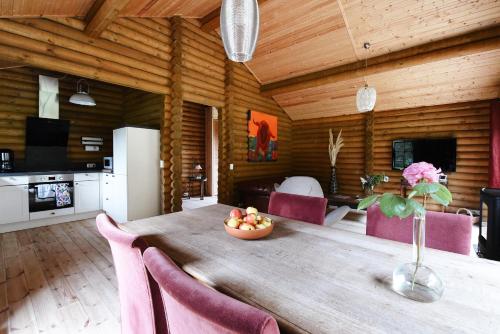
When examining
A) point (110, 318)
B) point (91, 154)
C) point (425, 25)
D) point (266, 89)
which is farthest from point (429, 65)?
point (91, 154)

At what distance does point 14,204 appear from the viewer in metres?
3.78

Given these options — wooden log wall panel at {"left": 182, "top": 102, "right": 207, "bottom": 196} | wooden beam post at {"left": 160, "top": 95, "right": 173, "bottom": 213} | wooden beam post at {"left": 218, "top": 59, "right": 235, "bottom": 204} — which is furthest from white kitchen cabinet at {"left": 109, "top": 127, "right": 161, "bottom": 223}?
wooden log wall panel at {"left": 182, "top": 102, "right": 207, "bottom": 196}

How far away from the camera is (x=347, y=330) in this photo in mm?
667

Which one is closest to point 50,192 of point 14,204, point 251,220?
point 14,204

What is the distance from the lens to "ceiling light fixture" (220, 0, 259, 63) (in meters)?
1.43

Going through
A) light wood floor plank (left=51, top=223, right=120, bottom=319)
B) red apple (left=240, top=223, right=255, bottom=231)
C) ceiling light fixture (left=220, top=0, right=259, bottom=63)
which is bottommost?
light wood floor plank (left=51, top=223, right=120, bottom=319)

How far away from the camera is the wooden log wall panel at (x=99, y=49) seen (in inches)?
113

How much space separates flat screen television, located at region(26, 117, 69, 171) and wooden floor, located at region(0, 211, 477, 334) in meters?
1.75

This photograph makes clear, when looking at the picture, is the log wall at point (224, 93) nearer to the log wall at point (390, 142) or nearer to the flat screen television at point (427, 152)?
the log wall at point (390, 142)

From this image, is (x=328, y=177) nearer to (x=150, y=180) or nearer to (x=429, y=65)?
Result: (x=429, y=65)

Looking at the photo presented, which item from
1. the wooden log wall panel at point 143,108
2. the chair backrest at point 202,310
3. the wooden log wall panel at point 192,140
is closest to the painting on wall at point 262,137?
the wooden log wall panel at point 143,108

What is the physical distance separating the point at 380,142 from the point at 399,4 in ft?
11.1

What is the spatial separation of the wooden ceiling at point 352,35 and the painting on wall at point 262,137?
0.92m

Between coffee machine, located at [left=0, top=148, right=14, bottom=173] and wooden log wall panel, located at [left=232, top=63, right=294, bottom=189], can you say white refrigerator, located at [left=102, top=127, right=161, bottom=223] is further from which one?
wooden log wall panel, located at [left=232, top=63, right=294, bottom=189]
